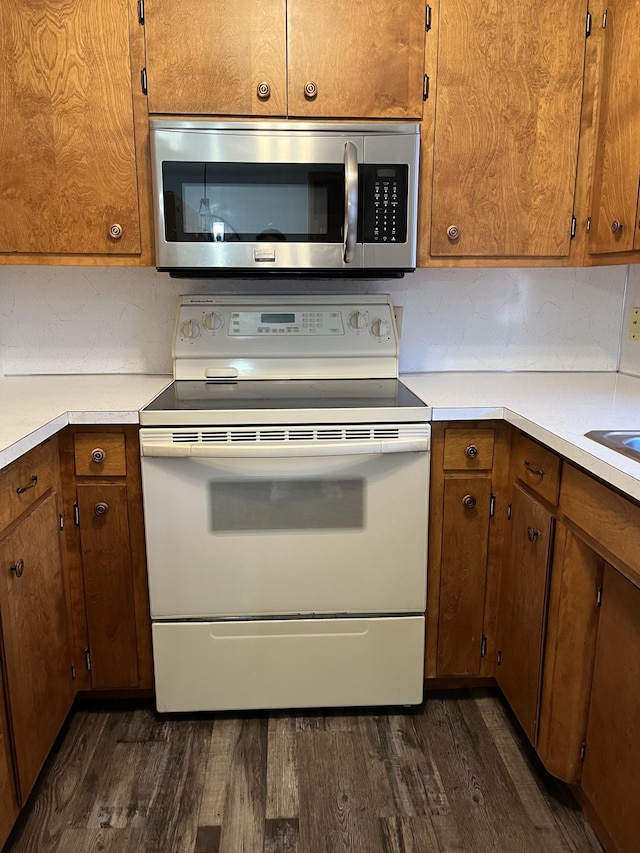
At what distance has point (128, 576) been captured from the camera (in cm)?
172

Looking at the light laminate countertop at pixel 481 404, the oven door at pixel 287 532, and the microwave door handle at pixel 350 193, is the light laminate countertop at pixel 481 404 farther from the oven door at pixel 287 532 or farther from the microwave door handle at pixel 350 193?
the microwave door handle at pixel 350 193

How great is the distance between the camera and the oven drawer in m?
1.72

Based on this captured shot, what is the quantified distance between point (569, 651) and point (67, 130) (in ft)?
5.96

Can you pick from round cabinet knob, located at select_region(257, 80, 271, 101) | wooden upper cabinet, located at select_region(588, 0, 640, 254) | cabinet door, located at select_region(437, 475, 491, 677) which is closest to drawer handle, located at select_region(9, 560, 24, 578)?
cabinet door, located at select_region(437, 475, 491, 677)

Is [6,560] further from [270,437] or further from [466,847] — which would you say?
[466,847]

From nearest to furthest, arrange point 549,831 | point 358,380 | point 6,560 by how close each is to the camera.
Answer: point 6,560, point 549,831, point 358,380

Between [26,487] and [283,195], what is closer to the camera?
[26,487]

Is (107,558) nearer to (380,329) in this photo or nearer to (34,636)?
(34,636)

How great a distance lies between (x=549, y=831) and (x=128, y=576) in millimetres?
1184

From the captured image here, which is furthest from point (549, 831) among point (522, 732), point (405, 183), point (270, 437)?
point (405, 183)

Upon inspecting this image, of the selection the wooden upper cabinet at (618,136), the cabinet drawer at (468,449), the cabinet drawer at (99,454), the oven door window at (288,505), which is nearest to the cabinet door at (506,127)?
the wooden upper cabinet at (618,136)

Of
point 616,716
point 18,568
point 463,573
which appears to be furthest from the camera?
point 463,573

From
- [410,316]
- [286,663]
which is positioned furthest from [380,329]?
[286,663]

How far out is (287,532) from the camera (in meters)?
1.67
